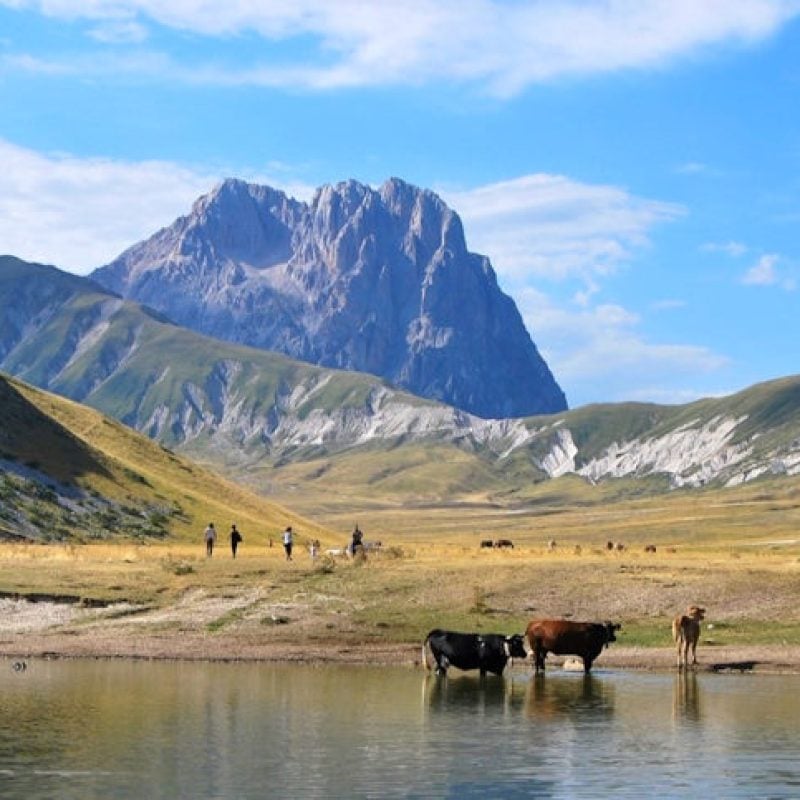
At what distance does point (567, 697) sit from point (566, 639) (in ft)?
20.5

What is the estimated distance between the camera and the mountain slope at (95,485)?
365 ft

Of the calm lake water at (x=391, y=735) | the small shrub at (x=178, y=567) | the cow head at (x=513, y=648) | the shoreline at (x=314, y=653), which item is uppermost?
the small shrub at (x=178, y=567)

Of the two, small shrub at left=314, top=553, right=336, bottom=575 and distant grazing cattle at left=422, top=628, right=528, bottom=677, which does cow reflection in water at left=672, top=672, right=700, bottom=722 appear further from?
small shrub at left=314, top=553, right=336, bottom=575

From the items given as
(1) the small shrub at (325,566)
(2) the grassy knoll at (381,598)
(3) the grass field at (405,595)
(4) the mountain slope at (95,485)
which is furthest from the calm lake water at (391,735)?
(4) the mountain slope at (95,485)

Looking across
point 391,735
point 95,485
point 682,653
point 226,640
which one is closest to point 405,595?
point 226,640

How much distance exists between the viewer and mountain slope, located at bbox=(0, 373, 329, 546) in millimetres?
111125

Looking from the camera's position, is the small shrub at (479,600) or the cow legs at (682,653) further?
the small shrub at (479,600)

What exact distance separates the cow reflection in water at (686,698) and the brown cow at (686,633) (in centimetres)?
88

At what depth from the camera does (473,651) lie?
144 feet

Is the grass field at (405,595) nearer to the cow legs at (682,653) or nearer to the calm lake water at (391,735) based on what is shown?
the cow legs at (682,653)

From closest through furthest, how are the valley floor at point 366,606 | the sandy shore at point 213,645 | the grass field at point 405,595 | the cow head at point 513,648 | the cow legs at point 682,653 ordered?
the cow head at point 513,648 < the cow legs at point 682,653 < the sandy shore at point 213,645 < the valley floor at point 366,606 < the grass field at point 405,595

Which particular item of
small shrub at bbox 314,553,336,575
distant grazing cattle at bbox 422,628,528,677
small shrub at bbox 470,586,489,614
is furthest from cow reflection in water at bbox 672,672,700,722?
small shrub at bbox 314,553,336,575

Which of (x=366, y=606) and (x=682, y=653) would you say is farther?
(x=366, y=606)

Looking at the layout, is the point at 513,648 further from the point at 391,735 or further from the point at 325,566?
the point at 325,566
